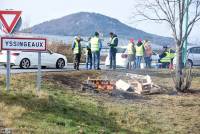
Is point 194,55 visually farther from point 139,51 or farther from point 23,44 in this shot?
point 23,44

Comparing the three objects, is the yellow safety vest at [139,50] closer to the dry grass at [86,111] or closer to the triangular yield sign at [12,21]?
the dry grass at [86,111]

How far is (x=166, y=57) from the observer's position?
33.8 metres

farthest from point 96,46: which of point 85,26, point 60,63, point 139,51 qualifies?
point 85,26

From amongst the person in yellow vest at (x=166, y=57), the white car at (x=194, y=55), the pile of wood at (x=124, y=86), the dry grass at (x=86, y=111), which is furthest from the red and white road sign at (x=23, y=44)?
the white car at (x=194, y=55)

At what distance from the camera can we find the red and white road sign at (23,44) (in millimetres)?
13613

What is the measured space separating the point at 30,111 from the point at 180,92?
9.63 m

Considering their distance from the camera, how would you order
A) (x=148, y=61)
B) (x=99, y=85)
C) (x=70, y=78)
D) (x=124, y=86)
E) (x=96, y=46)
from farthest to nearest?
(x=148, y=61)
(x=96, y=46)
(x=70, y=78)
(x=124, y=86)
(x=99, y=85)

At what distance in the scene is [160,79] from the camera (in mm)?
23141

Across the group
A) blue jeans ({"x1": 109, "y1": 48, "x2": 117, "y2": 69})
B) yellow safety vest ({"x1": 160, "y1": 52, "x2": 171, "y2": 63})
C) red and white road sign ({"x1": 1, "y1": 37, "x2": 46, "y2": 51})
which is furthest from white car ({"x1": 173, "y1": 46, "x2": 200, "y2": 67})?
red and white road sign ({"x1": 1, "y1": 37, "x2": 46, "y2": 51})

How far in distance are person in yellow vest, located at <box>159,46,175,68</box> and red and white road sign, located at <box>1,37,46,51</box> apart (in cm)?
2015

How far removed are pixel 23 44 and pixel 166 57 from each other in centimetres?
2096

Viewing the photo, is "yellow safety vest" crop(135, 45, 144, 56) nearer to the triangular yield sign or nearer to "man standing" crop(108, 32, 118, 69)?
"man standing" crop(108, 32, 118, 69)

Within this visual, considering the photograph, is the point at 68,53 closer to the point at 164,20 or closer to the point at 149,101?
the point at 164,20

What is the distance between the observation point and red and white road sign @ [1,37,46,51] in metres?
13.6
